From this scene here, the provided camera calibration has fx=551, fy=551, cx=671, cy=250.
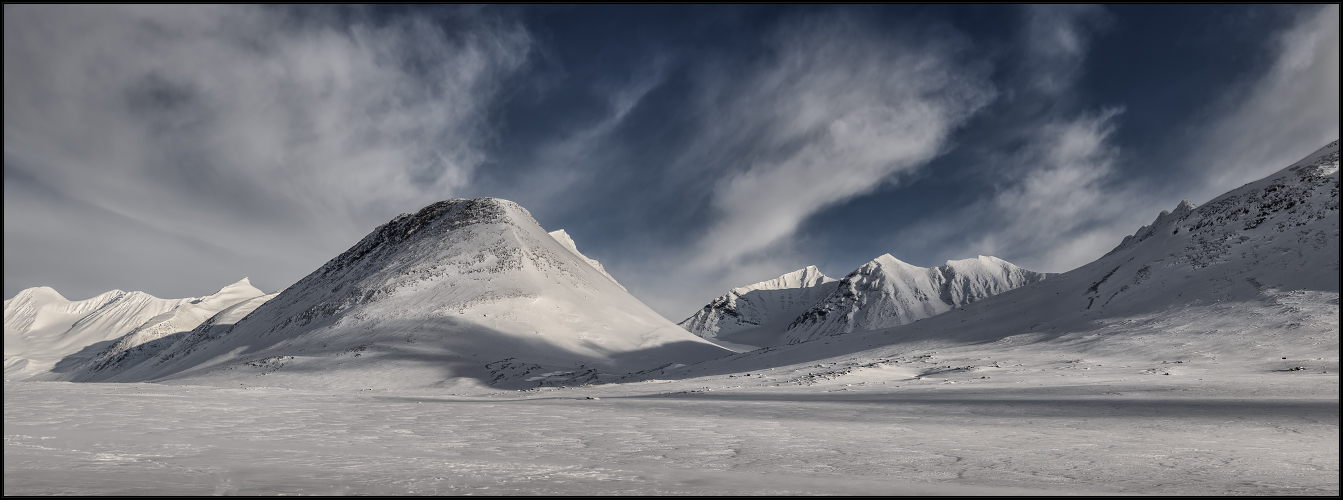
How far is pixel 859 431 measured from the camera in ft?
31.7

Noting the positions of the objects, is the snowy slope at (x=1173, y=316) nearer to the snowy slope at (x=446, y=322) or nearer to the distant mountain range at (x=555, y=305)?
the distant mountain range at (x=555, y=305)

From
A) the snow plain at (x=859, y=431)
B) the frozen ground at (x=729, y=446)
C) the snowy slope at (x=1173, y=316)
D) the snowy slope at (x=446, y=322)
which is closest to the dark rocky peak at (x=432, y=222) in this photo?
the snowy slope at (x=446, y=322)

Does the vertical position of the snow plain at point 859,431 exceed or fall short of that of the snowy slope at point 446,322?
it falls short

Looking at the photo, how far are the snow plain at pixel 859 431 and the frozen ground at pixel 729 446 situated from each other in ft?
0.17

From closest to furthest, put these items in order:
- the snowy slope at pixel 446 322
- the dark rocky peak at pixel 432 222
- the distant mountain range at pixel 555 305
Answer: the distant mountain range at pixel 555 305
the snowy slope at pixel 446 322
the dark rocky peak at pixel 432 222

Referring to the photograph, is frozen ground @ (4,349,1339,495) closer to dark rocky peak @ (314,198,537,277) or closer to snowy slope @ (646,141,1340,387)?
snowy slope @ (646,141,1340,387)

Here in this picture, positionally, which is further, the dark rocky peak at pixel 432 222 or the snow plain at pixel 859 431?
the dark rocky peak at pixel 432 222

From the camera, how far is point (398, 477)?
14.9 feet

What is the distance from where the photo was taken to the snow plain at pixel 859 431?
474cm

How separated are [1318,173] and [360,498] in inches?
2338

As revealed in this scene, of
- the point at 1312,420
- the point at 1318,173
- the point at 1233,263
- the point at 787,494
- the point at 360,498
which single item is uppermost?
the point at 1318,173

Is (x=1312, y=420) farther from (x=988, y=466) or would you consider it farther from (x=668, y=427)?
(x=668, y=427)

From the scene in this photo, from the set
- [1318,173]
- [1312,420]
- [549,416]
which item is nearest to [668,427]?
[549,416]

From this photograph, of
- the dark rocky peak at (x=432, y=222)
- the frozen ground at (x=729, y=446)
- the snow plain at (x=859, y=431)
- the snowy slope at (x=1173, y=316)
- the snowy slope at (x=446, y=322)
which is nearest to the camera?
the frozen ground at (x=729, y=446)
